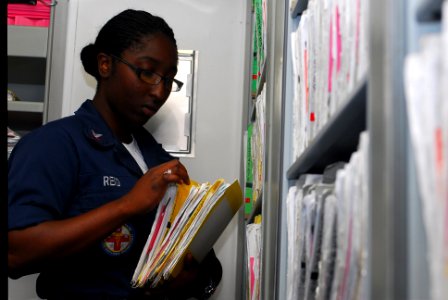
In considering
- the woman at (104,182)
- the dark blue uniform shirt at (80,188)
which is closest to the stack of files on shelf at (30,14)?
the woman at (104,182)

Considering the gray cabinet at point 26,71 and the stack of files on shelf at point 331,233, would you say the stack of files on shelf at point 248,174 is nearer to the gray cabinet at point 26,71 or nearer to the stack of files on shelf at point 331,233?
the gray cabinet at point 26,71

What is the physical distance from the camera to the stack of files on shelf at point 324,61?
0.74m

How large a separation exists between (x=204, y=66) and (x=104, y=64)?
0.62 m

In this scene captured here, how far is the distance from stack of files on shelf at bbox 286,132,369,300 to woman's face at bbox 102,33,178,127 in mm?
888

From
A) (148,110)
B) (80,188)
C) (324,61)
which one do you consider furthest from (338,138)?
(148,110)

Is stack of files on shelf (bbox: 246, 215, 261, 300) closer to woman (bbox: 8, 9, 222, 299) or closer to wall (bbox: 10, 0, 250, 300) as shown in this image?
woman (bbox: 8, 9, 222, 299)

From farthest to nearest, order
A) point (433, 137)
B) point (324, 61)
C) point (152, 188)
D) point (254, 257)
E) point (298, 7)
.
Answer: point (254, 257) < point (152, 188) < point (298, 7) < point (324, 61) < point (433, 137)

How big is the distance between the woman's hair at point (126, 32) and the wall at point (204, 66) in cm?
38

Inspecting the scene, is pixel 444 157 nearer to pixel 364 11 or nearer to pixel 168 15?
pixel 364 11

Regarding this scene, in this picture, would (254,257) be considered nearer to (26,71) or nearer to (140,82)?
(140,82)

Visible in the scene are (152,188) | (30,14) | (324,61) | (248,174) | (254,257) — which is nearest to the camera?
(324,61)

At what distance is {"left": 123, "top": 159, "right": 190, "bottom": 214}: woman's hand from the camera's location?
1.52 meters

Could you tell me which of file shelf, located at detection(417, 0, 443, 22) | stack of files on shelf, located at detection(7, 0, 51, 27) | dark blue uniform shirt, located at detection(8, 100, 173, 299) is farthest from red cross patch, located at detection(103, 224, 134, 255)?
file shelf, located at detection(417, 0, 443, 22)

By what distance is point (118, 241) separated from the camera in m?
1.68
